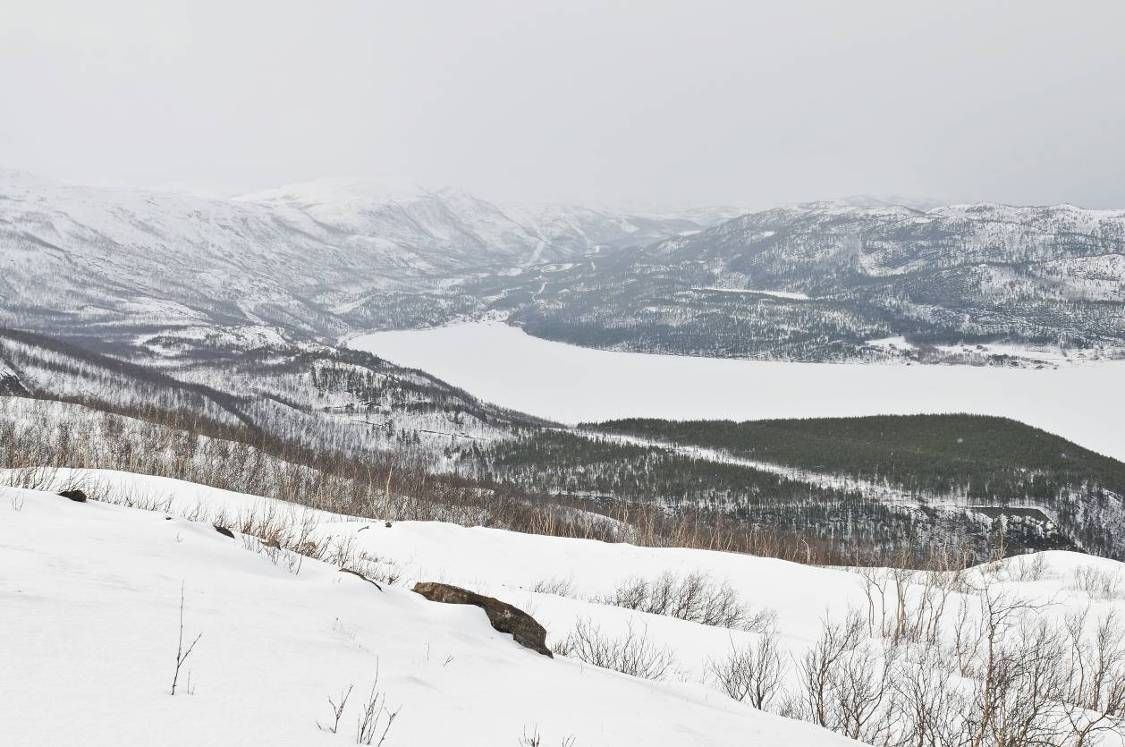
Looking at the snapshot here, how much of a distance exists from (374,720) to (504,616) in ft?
14.2

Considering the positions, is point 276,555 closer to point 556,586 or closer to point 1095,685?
point 556,586

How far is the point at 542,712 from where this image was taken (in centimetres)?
575

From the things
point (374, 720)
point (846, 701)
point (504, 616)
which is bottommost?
point (846, 701)

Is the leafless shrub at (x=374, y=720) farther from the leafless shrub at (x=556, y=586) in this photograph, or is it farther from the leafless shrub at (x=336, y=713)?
the leafless shrub at (x=556, y=586)

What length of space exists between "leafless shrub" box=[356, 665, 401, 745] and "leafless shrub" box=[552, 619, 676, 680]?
5.44 meters

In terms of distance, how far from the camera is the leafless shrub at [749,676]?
33.5 feet

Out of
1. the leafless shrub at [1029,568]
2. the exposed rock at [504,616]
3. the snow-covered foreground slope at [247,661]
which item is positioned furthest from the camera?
the leafless shrub at [1029,568]

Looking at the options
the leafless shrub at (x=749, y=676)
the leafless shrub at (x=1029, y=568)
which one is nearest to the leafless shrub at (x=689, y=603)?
the leafless shrub at (x=749, y=676)

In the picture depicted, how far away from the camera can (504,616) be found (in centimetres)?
862

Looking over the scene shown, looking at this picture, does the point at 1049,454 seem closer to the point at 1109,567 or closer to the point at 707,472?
the point at 707,472

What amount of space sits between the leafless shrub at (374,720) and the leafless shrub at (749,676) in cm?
686

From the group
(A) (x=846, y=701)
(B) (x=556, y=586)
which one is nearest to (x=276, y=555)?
(A) (x=846, y=701)

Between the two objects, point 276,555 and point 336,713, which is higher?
point 336,713

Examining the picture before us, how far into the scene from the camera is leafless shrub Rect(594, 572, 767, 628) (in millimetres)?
18031
